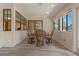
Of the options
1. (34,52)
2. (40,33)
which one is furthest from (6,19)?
(34,52)

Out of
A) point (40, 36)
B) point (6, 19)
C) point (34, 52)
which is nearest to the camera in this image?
point (34, 52)

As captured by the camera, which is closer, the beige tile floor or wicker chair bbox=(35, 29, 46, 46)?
the beige tile floor

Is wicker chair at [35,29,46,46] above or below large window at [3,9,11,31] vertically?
below

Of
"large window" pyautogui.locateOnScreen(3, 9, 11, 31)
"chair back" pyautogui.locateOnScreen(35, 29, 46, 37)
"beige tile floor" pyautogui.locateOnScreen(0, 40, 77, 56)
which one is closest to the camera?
"beige tile floor" pyautogui.locateOnScreen(0, 40, 77, 56)

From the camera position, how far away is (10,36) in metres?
7.55

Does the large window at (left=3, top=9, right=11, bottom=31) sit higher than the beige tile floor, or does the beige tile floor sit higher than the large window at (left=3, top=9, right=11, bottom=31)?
the large window at (left=3, top=9, right=11, bottom=31)

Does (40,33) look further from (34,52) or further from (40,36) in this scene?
(34,52)

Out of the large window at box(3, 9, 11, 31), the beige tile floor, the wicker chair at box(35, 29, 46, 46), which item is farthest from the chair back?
the large window at box(3, 9, 11, 31)

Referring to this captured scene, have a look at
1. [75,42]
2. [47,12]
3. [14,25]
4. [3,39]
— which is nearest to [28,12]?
[47,12]

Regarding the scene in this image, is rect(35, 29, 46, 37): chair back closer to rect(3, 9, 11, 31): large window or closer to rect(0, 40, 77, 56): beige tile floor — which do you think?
rect(0, 40, 77, 56): beige tile floor

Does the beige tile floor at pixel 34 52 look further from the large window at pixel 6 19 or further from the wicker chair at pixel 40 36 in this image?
the large window at pixel 6 19

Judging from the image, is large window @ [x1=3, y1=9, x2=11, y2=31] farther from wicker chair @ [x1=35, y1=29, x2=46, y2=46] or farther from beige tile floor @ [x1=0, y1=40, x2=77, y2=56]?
wicker chair @ [x1=35, y1=29, x2=46, y2=46]

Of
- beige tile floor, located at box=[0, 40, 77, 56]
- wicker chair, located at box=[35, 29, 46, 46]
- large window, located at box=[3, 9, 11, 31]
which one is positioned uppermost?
large window, located at box=[3, 9, 11, 31]

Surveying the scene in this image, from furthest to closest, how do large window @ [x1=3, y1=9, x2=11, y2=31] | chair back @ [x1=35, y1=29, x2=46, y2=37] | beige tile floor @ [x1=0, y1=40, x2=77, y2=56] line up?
1. chair back @ [x1=35, y1=29, x2=46, y2=37]
2. large window @ [x1=3, y1=9, x2=11, y2=31]
3. beige tile floor @ [x1=0, y1=40, x2=77, y2=56]
